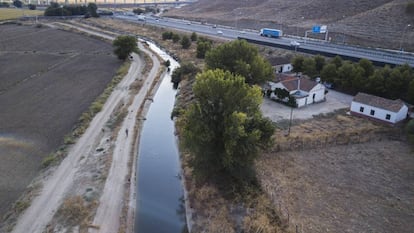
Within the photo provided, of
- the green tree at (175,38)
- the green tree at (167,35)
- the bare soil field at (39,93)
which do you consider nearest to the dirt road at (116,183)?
the bare soil field at (39,93)

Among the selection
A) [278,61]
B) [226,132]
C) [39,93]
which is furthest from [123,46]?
[226,132]

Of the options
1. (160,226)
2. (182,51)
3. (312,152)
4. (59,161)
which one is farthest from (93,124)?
(182,51)

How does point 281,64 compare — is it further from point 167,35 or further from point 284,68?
point 167,35

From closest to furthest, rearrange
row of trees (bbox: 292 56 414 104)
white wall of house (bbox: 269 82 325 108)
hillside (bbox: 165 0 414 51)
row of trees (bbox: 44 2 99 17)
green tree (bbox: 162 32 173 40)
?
row of trees (bbox: 292 56 414 104), white wall of house (bbox: 269 82 325 108), hillside (bbox: 165 0 414 51), green tree (bbox: 162 32 173 40), row of trees (bbox: 44 2 99 17)

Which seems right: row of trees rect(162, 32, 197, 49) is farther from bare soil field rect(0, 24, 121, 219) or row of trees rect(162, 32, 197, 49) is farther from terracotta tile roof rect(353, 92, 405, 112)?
terracotta tile roof rect(353, 92, 405, 112)

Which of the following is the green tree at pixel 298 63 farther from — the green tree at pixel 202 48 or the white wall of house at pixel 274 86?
the green tree at pixel 202 48

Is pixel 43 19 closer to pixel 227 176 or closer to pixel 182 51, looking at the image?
pixel 182 51

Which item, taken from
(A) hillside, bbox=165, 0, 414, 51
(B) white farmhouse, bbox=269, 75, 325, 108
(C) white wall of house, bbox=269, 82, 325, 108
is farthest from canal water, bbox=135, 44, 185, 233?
(A) hillside, bbox=165, 0, 414, 51

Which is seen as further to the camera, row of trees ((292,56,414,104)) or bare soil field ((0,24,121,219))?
row of trees ((292,56,414,104))
